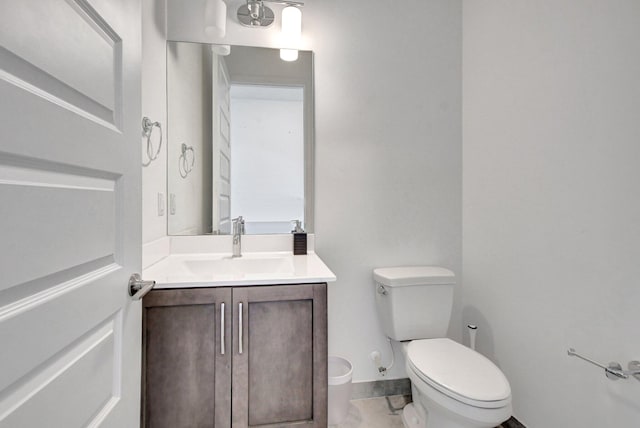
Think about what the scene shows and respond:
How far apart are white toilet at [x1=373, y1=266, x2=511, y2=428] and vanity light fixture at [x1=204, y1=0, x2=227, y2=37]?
1.55 meters

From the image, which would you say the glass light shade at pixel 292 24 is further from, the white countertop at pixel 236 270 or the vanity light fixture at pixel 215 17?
the white countertop at pixel 236 270

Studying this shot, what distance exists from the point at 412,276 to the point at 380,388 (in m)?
0.74

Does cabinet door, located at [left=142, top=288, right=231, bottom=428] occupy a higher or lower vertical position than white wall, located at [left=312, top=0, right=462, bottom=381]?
lower

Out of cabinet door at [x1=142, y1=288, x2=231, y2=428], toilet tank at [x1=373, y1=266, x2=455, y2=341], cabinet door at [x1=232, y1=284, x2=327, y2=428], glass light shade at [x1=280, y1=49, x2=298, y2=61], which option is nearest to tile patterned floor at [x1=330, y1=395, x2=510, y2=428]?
toilet tank at [x1=373, y1=266, x2=455, y2=341]

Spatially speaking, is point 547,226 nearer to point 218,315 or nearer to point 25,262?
point 218,315

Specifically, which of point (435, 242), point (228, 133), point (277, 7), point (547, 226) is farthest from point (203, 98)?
point (547, 226)

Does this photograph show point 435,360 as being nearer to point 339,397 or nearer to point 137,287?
point 339,397

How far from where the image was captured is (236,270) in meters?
1.54

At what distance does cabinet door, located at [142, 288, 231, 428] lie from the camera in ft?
3.67

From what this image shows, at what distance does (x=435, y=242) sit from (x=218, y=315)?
1.36 m

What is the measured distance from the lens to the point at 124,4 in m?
0.79

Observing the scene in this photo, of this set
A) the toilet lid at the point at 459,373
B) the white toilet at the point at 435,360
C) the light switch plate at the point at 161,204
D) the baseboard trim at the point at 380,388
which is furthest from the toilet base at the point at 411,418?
the light switch plate at the point at 161,204

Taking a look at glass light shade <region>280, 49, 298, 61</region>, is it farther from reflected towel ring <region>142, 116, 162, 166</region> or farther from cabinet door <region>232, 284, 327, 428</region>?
cabinet door <region>232, 284, 327, 428</region>

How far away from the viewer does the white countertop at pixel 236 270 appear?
1.15 metres
